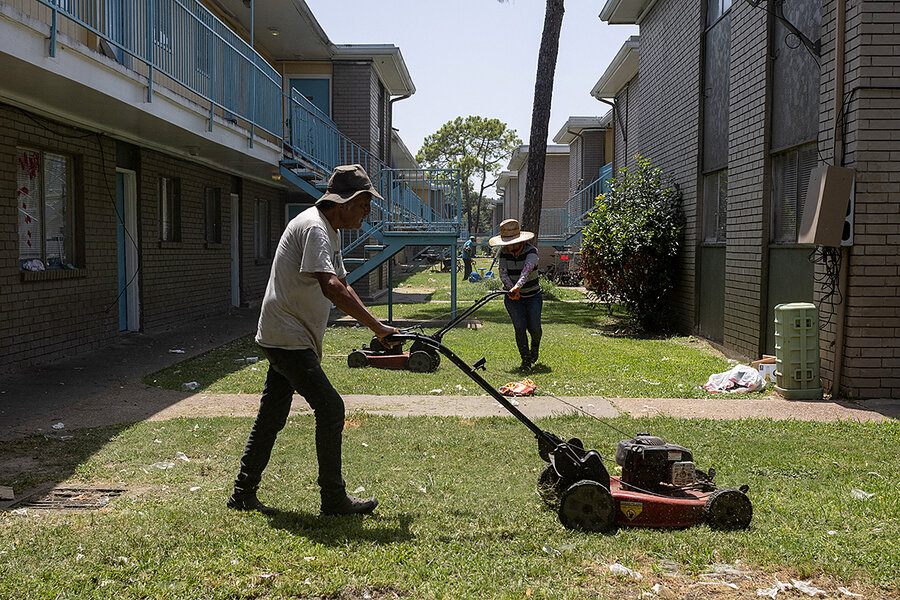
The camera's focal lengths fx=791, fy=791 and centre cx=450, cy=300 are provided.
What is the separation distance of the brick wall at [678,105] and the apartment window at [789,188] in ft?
11.2

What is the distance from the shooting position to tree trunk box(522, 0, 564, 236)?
752 inches

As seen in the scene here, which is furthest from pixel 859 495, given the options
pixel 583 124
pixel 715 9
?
pixel 583 124

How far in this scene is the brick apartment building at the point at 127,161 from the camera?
8253 mm

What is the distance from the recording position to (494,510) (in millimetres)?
4703

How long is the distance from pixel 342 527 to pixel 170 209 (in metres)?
11.5

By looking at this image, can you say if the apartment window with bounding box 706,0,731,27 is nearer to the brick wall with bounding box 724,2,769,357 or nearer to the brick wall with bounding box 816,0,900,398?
the brick wall with bounding box 724,2,769,357

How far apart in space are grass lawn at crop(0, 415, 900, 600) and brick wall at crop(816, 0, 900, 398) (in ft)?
6.15

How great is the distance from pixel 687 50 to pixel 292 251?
462 inches

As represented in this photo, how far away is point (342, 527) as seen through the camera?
4422mm

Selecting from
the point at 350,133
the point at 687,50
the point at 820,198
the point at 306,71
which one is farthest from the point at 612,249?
the point at 306,71

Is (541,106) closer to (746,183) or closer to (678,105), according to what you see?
(678,105)

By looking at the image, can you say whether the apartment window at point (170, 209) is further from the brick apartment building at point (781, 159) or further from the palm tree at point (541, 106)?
the brick apartment building at point (781, 159)

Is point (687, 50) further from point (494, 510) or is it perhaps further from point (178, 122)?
point (494, 510)

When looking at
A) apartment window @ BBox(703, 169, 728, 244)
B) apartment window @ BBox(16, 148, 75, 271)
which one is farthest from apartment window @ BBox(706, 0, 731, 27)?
apartment window @ BBox(16, 148, 75, 271)
